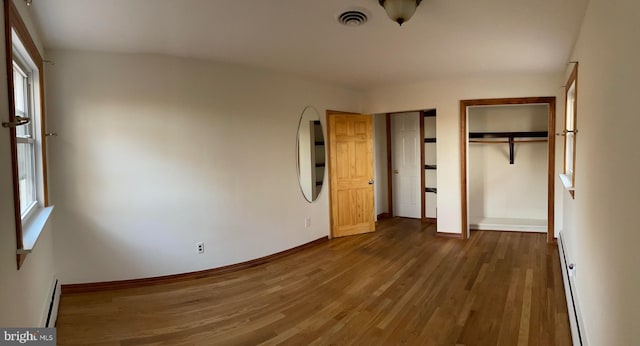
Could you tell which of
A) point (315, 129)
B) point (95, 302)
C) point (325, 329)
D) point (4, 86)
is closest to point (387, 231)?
point (315, 129)

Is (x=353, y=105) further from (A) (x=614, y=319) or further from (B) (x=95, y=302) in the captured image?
(A) (x=614, y=319)

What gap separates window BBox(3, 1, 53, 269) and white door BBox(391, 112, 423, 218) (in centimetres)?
531

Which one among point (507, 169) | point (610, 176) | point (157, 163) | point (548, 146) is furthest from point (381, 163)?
point (610, 176)

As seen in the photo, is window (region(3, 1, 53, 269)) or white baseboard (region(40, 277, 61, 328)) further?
white baseboard (region(40, 277, 61, 328))

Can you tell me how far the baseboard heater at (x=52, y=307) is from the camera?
250 cm

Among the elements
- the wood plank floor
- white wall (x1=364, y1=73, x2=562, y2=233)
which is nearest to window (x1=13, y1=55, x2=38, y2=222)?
the wood plank floor

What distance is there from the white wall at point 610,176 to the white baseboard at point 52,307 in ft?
10.6

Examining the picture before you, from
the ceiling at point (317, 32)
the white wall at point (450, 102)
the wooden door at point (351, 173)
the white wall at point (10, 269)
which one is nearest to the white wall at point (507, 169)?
the white wall at point (450, 102)

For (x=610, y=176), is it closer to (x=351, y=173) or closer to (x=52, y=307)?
(x=52, y=307)

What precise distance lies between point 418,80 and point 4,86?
455 centimetres

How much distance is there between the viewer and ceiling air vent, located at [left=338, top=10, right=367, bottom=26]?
2.46 metres

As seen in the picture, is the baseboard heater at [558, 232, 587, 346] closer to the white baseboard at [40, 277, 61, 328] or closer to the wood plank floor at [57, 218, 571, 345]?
the wood plank floor at [57, 218, 571, 345]

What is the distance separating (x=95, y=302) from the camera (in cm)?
311

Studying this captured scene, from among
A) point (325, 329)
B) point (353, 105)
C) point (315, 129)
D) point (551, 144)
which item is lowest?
point (325, 329)
